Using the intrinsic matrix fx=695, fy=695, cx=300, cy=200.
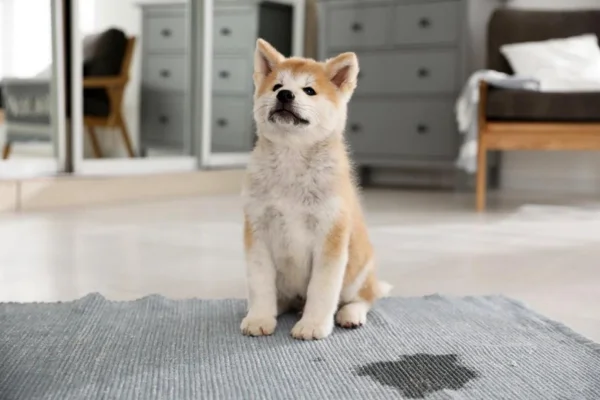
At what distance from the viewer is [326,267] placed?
131cm

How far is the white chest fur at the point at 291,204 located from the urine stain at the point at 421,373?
0.28 metres

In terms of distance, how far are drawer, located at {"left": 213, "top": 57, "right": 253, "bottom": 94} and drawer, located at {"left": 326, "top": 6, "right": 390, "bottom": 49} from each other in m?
0.59

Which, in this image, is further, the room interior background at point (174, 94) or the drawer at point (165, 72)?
the drawer at point (165, 72)

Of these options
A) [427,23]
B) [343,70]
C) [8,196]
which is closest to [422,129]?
[427,23]

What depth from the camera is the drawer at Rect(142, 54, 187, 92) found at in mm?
→ 4379

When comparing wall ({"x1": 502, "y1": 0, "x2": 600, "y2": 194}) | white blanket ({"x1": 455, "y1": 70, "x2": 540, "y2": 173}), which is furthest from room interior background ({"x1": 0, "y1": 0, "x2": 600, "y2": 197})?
white blanket ({"x1": 455, "y1": 70, "x2": 540, "y2": 173})

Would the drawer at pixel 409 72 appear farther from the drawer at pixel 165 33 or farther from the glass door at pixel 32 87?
the glass door at pixel 32 87

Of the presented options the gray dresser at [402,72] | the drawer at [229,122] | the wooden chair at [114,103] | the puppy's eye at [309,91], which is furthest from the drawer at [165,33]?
the puppy's eye at [309,91]

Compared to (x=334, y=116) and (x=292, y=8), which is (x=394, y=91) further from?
(x=334, y=116)

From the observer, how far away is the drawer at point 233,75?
4.63 meters

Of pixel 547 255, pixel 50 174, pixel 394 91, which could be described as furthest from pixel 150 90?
pixel 547 255

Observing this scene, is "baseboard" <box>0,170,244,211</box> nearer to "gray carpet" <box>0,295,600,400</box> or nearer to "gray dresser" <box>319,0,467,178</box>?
"gray dresser" <box>319,0,467,178</box>

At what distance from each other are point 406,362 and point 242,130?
372cm

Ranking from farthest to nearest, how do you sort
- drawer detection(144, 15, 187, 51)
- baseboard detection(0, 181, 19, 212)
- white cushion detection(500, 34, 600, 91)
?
drawer detection(144, 15, 187, 51), white cushion detection(500, 34, 600, 91), baseboard detection(0, 181, 19, 212)
